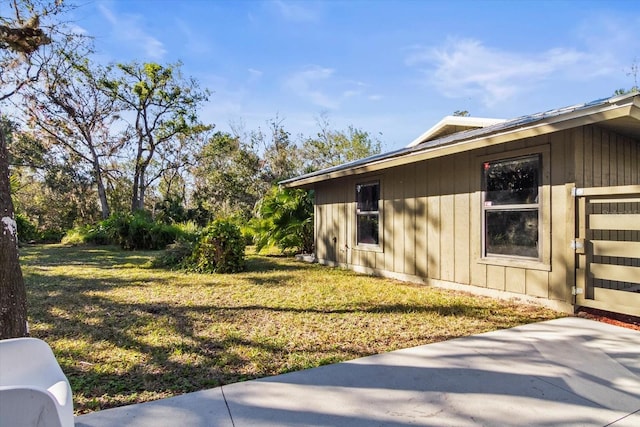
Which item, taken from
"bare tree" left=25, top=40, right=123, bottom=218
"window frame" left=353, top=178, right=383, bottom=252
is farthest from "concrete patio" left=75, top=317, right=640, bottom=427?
"bare tree" left=25, top=40, right=123, bottom=218

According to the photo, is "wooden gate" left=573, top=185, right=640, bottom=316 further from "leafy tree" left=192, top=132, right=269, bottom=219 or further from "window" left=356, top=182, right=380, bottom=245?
"leafy tree" left=192, top=132, right=269, bottom=219

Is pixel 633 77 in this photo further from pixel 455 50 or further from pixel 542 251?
pixel 542 251

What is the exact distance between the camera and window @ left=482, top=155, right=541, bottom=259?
15.6ft

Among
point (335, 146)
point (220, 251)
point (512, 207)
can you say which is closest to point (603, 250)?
point (512, 207)

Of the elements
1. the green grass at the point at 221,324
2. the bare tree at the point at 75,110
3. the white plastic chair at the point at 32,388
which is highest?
the bare tree at the point at 75,110

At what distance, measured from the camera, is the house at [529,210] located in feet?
Result: 13.2

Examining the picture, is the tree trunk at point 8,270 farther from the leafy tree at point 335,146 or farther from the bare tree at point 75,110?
the leafy tree at point 335,146

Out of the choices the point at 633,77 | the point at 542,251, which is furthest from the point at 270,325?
the point at 633,77

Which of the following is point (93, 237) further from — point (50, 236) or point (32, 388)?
point (32, 388)

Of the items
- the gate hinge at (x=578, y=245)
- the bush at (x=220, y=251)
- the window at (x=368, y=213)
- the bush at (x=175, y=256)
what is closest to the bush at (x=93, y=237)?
the bush at (x=175, y=256)

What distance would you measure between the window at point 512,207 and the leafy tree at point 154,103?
62.8 ft

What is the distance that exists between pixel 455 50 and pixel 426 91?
5.29 meters

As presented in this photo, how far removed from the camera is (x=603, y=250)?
4.03 m

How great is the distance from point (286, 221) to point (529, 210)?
7.02 meters
